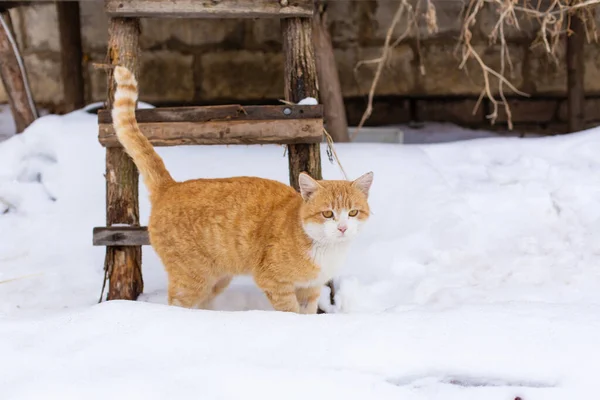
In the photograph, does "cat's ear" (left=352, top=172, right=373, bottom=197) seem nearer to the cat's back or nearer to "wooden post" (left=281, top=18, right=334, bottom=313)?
the cat's back

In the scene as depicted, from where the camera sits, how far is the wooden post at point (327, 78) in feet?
16.9

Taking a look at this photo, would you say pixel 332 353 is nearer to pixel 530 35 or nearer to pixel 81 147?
pixel 81 147

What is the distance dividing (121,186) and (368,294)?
1.48 meters

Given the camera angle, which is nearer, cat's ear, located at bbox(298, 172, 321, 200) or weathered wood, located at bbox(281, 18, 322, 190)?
cat's ear, located at bbox(298, 172, 321, 200)

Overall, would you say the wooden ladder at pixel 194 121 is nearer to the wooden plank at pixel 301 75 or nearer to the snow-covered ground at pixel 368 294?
the wooden plank at pixel 301 75

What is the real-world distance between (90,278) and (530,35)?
14.6 feet

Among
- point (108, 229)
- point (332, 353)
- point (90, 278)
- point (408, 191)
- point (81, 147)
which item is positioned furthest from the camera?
point (81, 147)

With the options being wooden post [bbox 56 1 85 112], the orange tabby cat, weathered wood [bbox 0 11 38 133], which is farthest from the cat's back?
wooden post [bbox 56 1 85 112]

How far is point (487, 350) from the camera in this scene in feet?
7.81

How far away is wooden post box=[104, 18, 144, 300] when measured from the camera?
3670 millimetres

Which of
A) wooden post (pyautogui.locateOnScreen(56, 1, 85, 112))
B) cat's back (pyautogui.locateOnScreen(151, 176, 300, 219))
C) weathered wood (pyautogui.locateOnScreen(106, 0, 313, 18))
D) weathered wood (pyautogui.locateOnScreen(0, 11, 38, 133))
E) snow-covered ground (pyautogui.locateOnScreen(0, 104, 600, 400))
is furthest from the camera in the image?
wooden post (pyautogui.locateOnScreen(56, 1, 85, 112))

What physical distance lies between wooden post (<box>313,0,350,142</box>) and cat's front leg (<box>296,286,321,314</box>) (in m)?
2.18

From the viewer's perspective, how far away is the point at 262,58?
20.3 feet

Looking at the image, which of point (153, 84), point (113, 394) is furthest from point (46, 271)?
point (153, 84)
